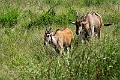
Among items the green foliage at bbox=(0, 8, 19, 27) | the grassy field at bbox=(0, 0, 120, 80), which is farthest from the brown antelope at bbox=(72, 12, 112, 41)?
the green foliage at bbox=(0, 8, 19, 27)

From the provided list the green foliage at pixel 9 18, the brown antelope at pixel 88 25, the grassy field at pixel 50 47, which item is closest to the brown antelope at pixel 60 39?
the grassy field at pixel 50 47

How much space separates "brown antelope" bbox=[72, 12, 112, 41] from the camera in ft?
36.6

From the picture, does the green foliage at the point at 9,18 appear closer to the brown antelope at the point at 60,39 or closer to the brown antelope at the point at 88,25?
the brown antelope at the point at 88,25

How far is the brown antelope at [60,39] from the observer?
9977 mm

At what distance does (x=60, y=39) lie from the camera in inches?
417

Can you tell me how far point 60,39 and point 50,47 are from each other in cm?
71

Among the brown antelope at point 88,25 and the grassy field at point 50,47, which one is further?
the brown antelope at point 88,25

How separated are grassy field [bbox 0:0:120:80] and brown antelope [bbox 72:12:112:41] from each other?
30 centimetres

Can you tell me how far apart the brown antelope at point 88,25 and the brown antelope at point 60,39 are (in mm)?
348

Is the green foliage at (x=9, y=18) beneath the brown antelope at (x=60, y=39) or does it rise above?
above

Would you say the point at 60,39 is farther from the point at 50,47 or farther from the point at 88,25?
the point at 88,25

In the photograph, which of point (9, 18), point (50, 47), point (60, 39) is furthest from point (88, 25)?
point (9, 18)

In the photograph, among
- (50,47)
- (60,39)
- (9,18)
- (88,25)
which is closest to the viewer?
(50,47)

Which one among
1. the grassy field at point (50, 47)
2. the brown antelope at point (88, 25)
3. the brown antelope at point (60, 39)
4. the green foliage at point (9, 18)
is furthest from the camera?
the green foliage at point (9, 18)
